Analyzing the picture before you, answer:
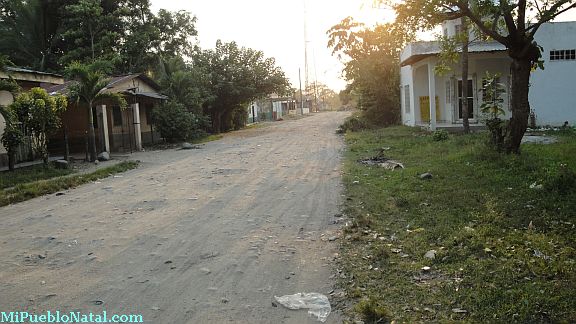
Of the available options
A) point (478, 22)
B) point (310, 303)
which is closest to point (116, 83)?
point (478, 22)

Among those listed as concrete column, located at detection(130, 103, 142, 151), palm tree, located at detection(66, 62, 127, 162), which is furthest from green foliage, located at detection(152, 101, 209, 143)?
palm tree, located at detection(66, 62, 127, 162)

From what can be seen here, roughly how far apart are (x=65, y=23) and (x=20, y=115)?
19.1 m

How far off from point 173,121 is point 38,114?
11262 mm

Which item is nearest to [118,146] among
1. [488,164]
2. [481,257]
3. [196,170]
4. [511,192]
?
[196,170]

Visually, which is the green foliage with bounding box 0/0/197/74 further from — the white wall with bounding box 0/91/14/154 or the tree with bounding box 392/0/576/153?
the tree with bounding box 392/0/576/153

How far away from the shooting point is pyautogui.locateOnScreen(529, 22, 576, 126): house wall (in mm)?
20375

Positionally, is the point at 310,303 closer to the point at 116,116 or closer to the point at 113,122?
the point at 113,122

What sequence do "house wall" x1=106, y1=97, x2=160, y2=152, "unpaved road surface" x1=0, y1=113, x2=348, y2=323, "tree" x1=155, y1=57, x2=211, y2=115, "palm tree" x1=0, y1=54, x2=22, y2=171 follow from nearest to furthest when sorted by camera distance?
"unpaved road surface" x1=0, y1=113, x2=348, y2=323, "palm tree" x1=0, y1=54, x2=22, y2=171, "house wall" x1=106, y1=97, x2=160, y2=152, "tree" x1=155, y1=57, x2=211, y2=115

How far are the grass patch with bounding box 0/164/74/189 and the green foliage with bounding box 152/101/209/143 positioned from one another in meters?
10.9

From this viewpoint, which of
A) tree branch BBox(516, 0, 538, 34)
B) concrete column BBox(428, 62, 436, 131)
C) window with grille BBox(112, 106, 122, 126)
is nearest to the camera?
tree branch BBox(516, 0, 538, 34)

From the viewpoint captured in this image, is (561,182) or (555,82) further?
(555,82)

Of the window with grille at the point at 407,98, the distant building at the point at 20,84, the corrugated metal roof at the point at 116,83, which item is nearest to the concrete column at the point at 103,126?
the corrugated metal roof at the point at 116,83

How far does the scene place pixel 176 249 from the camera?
6.28 m

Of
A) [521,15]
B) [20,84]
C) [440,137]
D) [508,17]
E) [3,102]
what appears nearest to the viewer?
[508,17]
